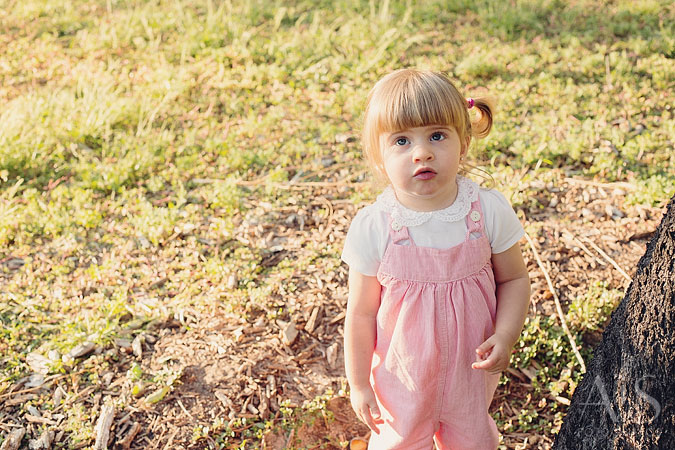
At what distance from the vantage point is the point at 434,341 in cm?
199

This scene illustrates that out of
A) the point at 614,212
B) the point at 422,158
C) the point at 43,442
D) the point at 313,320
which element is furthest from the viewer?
the point at 614,212

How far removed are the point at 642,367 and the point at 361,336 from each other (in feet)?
2.70

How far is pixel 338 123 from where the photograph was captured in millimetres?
4801

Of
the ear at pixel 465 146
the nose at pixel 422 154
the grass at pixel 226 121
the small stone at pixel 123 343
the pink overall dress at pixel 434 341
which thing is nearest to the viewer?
the nose at pixel 422 154

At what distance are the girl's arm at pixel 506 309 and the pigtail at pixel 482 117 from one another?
40 cm

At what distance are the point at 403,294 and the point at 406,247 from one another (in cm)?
15

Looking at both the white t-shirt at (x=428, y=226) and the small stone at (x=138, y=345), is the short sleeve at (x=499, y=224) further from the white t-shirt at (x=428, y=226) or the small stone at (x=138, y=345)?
the small stone at (x=138, y=345)

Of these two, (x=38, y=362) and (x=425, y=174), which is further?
(x=38, y=362)

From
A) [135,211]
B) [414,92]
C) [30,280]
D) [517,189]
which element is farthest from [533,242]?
[30,280]

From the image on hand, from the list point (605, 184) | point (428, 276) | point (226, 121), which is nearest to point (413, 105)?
point (428, 276)

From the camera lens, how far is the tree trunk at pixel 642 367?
169 centimetres

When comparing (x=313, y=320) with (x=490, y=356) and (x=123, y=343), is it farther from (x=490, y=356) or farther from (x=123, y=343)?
(x=490, y=356)

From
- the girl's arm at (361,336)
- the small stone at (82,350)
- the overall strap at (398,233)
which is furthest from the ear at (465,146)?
the small stone at (82,350)

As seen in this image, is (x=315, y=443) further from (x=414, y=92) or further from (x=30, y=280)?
(x=30, y=280)
